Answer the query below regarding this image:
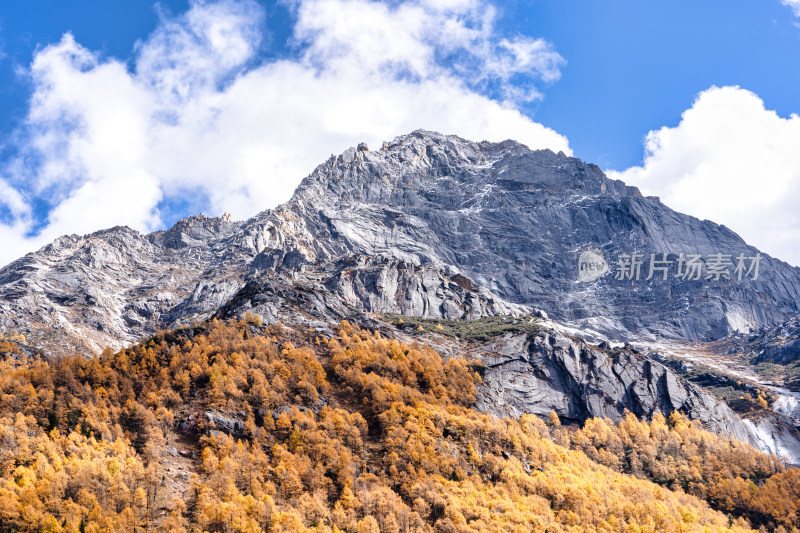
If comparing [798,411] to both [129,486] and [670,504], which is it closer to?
[670,504]

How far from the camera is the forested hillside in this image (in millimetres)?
87875

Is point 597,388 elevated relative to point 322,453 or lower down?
elevated

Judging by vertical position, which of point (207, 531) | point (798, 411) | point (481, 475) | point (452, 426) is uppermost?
point (798, 411)

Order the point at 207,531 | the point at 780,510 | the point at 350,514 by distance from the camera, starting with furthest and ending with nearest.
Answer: the point at 780,510 < the point at 350,514 < the point at 207,531

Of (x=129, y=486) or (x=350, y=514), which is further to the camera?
(x=350, y=514)

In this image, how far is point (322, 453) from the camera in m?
105

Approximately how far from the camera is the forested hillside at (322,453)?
87875mm

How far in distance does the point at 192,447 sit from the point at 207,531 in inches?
820

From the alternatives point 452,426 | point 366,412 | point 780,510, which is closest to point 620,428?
point 780,510

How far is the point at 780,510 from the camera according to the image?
128500 millimetres

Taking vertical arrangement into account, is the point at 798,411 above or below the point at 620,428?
above

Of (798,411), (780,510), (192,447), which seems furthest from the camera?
(798,411)

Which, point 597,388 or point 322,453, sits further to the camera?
point 597,388

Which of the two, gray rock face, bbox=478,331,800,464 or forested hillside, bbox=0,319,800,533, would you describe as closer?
forested hillside, bbox=0,319,800,533
